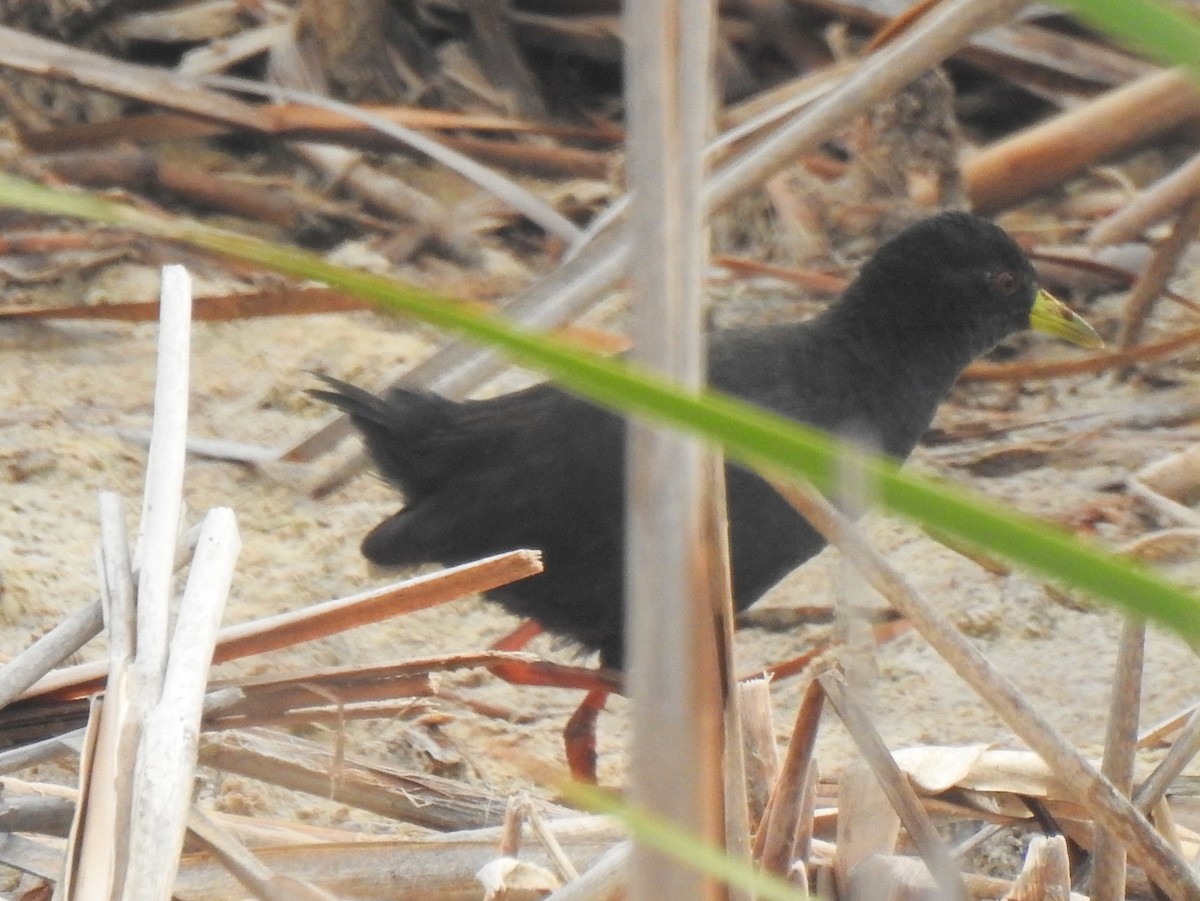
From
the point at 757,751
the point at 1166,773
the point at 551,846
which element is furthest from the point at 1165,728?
the point at 551,846

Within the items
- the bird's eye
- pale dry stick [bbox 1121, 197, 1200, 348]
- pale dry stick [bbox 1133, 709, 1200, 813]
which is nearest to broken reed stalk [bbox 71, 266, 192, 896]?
pale dry stick [bbox 1133, 709, 1200, 813]

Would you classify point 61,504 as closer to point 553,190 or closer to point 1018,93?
point 553,190

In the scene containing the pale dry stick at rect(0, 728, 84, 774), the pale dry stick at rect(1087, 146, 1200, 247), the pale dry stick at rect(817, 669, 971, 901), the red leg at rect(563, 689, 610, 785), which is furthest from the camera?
the pale dry stick at rect(1087, 146, 1200, 247)

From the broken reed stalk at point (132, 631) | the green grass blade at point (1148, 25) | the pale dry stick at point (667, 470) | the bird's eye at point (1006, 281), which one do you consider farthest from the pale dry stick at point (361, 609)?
the bird's eye at point (1006, 281)

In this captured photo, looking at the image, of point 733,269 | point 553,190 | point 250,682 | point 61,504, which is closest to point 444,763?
point 250,682

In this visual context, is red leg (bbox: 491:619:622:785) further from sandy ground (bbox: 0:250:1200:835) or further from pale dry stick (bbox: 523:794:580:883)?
pale dry stick (bbox: 523:794:580:883)

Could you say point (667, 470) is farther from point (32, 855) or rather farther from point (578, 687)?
point (578, 687)
